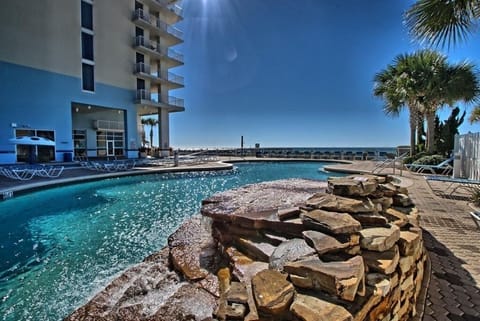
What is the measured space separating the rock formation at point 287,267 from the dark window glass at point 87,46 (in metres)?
18.5

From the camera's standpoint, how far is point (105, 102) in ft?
58.1

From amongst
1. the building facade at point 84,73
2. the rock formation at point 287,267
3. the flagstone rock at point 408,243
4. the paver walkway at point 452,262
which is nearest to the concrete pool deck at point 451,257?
the paver walkway at point 452,262

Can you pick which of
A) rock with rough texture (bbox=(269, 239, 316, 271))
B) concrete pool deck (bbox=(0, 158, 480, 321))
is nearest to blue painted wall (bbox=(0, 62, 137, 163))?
rock with rough texture (bbox=(269, 239, 316, 271))

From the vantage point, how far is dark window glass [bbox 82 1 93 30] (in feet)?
53.8

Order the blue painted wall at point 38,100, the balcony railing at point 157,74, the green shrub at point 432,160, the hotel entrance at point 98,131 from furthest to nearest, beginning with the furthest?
the balcony railing at point 157,74 → the hotel entrance at point 98,131 → the blue painted wall at point 38,100 → the green shrub at point 432,160

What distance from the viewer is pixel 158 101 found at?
70.5 feet

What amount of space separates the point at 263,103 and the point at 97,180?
65.8ft

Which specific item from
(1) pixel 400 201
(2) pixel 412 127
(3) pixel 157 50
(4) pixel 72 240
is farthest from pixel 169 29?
(1) pixel 400 201

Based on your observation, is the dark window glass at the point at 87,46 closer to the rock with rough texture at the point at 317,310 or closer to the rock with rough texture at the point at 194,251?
the rock with rough texture at the point at 194,251

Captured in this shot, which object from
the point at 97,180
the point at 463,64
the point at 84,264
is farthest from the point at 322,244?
the point at 463,64

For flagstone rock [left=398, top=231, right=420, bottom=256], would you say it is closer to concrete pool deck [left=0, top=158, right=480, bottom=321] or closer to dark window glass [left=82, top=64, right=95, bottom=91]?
concrete pool deck [left=0, top=158, right=480, bottom=321]

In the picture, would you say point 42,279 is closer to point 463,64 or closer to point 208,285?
point 208,285

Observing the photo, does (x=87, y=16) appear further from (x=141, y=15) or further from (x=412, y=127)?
(x=412, y=127)

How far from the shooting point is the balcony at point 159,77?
1967 centimetres
